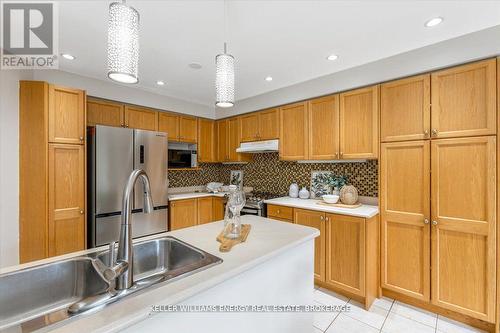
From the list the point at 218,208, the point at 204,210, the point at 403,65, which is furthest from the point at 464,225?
the point at 204,210

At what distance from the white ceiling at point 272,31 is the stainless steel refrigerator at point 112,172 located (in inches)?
32.1

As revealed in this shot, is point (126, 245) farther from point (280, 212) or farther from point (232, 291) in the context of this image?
point (280, 212)

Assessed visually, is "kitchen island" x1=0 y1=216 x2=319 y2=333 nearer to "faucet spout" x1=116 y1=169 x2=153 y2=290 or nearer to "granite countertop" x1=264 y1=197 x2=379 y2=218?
"faucet spout" x1=116 y1=169 x2=153 y2=290

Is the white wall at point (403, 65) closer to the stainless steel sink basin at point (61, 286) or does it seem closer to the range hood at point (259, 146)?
the range hood at point (259, 146)

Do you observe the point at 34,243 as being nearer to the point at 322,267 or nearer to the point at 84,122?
the point at 84,122

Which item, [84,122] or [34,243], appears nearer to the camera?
[34,243]

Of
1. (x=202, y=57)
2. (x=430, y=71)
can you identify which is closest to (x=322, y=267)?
(x=430, y=71)

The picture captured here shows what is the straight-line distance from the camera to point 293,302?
145cm

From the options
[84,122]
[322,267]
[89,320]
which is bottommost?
[322,267]

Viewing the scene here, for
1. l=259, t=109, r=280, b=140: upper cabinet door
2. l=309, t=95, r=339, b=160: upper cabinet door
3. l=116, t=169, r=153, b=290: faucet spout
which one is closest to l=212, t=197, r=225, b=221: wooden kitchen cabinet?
l=259, t=109, r=280, b=140: upper cabinet door

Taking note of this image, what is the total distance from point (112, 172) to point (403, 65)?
333 centimetres

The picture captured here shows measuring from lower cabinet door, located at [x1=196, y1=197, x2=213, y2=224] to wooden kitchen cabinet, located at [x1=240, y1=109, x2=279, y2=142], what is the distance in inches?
46.7

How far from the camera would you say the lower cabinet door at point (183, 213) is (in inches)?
133

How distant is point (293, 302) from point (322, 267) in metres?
1.24
